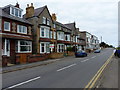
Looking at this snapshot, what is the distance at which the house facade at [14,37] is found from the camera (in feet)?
59.0

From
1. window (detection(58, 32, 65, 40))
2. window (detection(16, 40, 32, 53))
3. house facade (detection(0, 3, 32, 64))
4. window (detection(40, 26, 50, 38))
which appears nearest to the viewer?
house facade (detection(0, 3, 32, 64))

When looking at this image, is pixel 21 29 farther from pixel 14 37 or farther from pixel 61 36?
pixel 61 36

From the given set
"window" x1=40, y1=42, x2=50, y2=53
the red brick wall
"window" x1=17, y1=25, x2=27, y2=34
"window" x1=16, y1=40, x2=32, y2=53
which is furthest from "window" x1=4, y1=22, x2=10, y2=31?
"window" x1=40, y1=42, x2=50, y2=53

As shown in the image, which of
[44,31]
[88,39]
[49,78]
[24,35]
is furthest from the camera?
[88,39]

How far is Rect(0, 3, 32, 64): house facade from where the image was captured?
59.0 feet

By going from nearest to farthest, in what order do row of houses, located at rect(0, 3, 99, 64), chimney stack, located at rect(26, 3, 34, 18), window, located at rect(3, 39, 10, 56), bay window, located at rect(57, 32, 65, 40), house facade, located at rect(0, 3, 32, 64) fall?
1. window, located at rect(3, 39, 10, 56)
2. house facade, located at rect(0, 3, 32, 64)
3. row of houses, located at rect(0, 3, 99, 64)
4. chimney stack, located at rect(26, 3, 34, 18)
5. bay window, located at rect(57, 32, 65, 40)

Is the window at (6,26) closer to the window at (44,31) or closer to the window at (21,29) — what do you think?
the window at (21,29)

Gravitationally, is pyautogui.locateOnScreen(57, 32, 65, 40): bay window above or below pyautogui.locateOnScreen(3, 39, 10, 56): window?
above

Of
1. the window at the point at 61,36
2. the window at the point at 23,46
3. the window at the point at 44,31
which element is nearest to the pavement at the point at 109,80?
the window at the point at 23,46

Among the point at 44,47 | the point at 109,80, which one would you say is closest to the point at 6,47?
the point at 44,47

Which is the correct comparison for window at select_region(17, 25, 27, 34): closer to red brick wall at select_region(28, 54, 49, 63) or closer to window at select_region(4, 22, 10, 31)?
window at select_region(4, 22, 10, 31)

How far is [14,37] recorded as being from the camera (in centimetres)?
1862

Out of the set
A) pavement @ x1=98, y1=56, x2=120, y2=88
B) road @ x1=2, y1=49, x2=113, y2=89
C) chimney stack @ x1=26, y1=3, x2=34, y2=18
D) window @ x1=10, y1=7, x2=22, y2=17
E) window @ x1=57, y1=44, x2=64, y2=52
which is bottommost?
road @ x1=2, y1=49, x2=113, y2=89

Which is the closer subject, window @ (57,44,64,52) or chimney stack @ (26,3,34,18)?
chimney stack @ (26,3,34,18)
